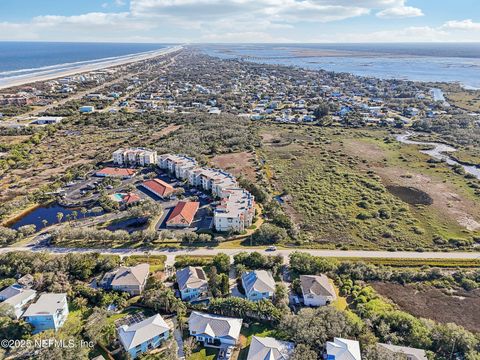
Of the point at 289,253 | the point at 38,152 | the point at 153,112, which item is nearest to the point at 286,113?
the point at 153,112

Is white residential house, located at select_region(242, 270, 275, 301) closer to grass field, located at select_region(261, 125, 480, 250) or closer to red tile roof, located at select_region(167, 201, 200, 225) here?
grass field, located at select_region(261, 125, 480, 250)

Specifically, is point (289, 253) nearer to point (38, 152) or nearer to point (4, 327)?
point (4, 327)

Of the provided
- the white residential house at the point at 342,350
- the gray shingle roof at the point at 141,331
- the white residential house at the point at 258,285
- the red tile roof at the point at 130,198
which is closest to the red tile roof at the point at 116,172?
the red tile roof at the point at 130,198

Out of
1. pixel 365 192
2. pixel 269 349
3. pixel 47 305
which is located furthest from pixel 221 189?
pixel 269 349

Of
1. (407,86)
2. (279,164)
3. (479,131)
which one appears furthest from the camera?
(407,86)

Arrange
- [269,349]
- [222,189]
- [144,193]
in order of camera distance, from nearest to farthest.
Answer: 1. [269,349]
2. [222,189]
3. [144,193]

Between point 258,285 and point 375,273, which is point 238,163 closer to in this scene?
point 375,273

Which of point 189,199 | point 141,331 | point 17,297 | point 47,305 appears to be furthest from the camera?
point 189,199
